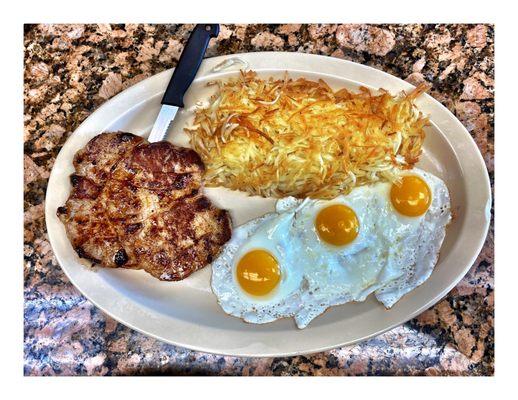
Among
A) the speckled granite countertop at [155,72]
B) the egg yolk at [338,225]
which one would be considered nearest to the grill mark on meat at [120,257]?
the speckled granite countertop at [155,72]

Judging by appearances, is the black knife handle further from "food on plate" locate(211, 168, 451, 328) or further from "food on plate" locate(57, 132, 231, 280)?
"food on plate" locate(211, 168, 451, 328)

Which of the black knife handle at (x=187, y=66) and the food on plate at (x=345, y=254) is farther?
the black knife handle at (x=187, y=66)

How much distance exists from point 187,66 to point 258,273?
1.69 meters

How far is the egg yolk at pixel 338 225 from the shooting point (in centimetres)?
334

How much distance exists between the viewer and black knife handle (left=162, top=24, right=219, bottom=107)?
349 cm

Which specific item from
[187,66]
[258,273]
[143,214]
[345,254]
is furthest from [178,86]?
[345,254]

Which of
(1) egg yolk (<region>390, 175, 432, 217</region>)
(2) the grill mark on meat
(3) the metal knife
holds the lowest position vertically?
(2) the grill mark on meat

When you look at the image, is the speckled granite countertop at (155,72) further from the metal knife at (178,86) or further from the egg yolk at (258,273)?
the egg yolk at (258,273)

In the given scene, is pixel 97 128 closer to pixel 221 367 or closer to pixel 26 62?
pixel 26 62

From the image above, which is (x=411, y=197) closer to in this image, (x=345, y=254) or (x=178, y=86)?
(x=345, y=254)

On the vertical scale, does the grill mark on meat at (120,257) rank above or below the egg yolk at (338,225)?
below

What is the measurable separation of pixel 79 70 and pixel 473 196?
131 inches

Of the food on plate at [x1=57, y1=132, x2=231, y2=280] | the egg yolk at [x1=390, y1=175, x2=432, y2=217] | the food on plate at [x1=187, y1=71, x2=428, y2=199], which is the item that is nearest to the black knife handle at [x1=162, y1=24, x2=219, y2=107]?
the food on plate at [x1=187, y1=71, x2=428, y2=199]

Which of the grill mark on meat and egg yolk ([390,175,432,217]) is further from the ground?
egg yolk ([390,175,432,217])
